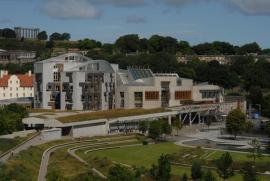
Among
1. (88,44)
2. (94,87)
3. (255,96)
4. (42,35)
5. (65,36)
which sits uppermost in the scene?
(42,35)

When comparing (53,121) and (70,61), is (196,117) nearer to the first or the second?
(70,61)

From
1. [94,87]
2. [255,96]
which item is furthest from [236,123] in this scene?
[255,96]

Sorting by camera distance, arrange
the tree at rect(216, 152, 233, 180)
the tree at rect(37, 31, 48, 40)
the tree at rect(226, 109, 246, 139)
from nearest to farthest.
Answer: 1. the tree at rect(216, 152, 233, 180)
2. the tree at rect(226, 109, 246, 139)
3. the tree at rect(37, 31, 48, 40)

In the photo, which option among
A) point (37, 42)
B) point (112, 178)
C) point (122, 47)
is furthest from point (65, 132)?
point (37, 42)

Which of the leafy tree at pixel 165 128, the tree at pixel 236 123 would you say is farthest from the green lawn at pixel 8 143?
the tree at pixel 236 123

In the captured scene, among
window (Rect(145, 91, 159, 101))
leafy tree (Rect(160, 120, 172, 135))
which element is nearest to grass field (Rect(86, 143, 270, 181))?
leafy tree (Rect(160, 120, 172, 135))

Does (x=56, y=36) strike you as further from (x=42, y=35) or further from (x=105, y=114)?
(x=105, y=114)

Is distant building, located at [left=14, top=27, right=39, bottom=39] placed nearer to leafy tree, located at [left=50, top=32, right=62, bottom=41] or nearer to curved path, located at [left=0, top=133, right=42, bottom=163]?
leafy tree, located at [left=50, top=32, right=62, bottom=41]
